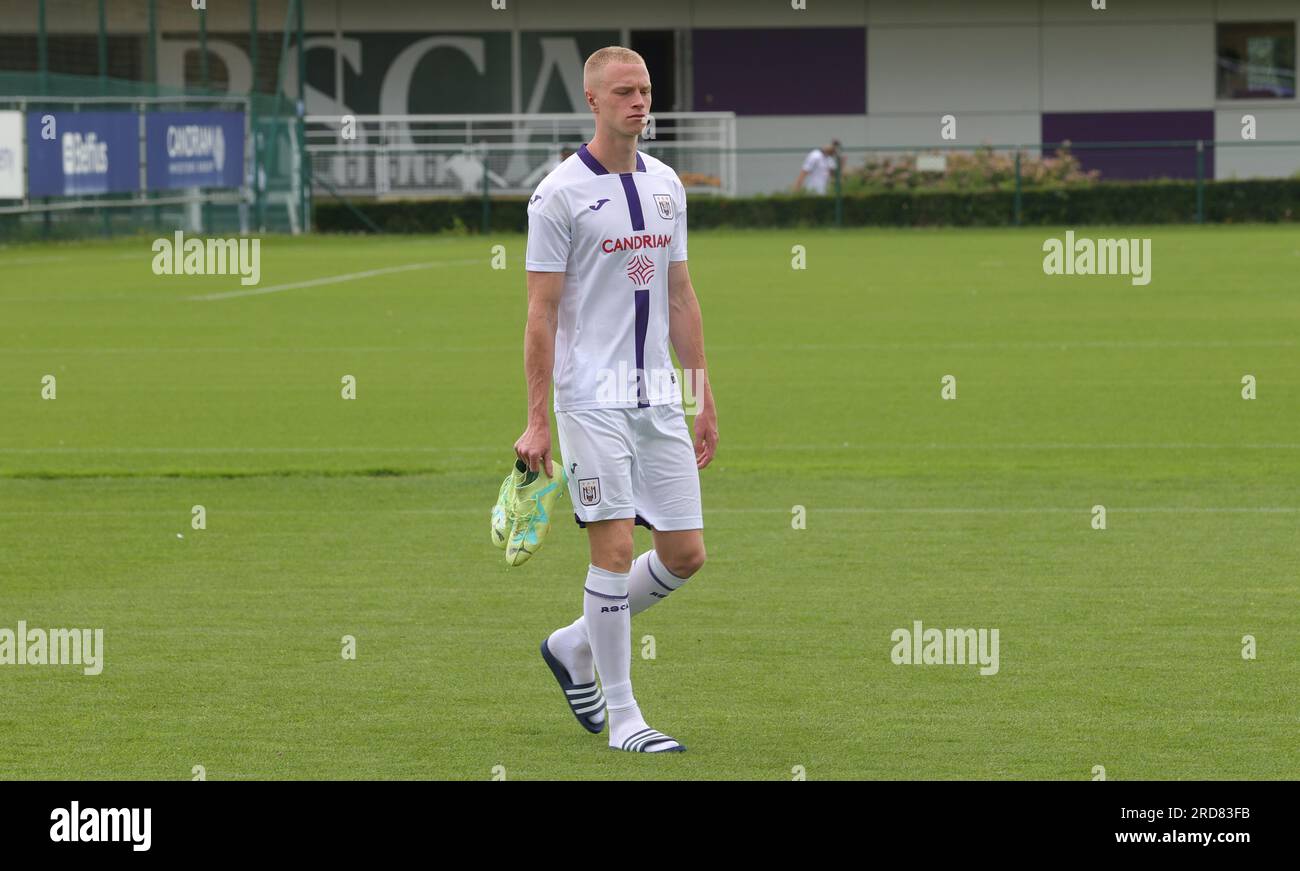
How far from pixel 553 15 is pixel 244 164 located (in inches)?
539

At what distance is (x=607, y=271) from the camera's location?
265 inches

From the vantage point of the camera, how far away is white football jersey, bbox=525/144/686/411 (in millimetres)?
6664

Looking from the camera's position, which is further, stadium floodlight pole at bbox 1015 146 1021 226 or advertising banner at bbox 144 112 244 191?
stadium floodlight pole at bbox 1015 146 1021 226

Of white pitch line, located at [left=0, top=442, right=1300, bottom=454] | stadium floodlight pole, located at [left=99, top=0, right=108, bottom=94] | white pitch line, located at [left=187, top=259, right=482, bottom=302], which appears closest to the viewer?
white pitch line, located at [left=0, top=442, right=1300, bottom=454]

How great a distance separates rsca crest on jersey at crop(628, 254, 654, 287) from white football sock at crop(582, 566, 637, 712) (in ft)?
3.22

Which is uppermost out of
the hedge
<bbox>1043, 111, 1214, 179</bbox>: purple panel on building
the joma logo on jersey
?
<bbox>1043, 111, 1214, 179</bbox>: purple panel on building

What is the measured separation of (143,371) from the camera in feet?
64.7

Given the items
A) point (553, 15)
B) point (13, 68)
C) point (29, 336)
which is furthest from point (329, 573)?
point (553, 15)

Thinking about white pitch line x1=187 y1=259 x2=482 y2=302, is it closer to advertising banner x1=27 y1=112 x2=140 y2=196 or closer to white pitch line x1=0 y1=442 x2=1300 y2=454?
advertising banner x1=27 y1=112 x2=140 y2=196

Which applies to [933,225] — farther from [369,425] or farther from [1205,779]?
[1205,779]

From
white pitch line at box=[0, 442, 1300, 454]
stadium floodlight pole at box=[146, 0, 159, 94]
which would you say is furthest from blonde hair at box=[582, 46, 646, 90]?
stadium floodlight pole at box=[146, 0, 159, 94]

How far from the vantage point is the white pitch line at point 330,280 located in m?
28.0

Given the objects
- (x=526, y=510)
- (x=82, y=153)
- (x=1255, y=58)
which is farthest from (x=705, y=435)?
(x=1255, y=58)

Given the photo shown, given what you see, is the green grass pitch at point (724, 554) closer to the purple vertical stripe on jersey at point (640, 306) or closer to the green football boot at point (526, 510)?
the green football boot at point (526, 510)
